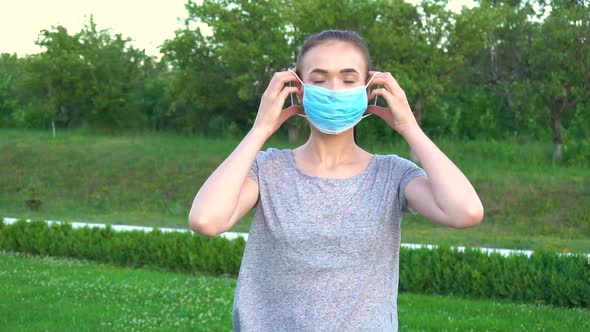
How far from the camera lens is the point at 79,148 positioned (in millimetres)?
27406

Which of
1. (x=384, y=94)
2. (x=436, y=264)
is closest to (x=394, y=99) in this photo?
(x=384, y=94)

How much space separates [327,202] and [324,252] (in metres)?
0.15

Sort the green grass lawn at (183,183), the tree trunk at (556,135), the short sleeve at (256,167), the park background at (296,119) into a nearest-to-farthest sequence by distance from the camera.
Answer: the short sleeve at (256,167)
the green grass lawn at (183,183)
the park background at (296,119)
the tree trunk at (556,135)

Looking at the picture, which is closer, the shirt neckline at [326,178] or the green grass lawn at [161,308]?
the shirt neckline at [326,178]

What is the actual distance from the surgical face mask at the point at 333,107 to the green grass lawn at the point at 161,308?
16.4 ft

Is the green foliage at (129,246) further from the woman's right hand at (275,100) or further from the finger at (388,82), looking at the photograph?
the finger at (388,82)

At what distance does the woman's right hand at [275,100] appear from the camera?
247 centimetres

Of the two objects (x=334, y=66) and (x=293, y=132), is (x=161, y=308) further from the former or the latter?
(x=293, y=132)

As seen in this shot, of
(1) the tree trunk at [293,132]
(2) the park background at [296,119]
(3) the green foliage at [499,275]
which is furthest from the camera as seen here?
(1) the tree trunk at [293,132]

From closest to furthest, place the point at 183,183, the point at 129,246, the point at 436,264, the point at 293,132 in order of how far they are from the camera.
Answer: the point at 436,264, the point at 129,246, the point at 183,183, the point at 293,132

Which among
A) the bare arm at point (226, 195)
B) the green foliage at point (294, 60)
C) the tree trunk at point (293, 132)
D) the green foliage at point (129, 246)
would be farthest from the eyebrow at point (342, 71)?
the tree trunk at point (293, 132)

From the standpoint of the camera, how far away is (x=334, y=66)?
2.45 meters

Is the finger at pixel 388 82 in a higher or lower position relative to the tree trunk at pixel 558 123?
higher

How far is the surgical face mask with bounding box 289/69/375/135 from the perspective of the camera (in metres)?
2.38
